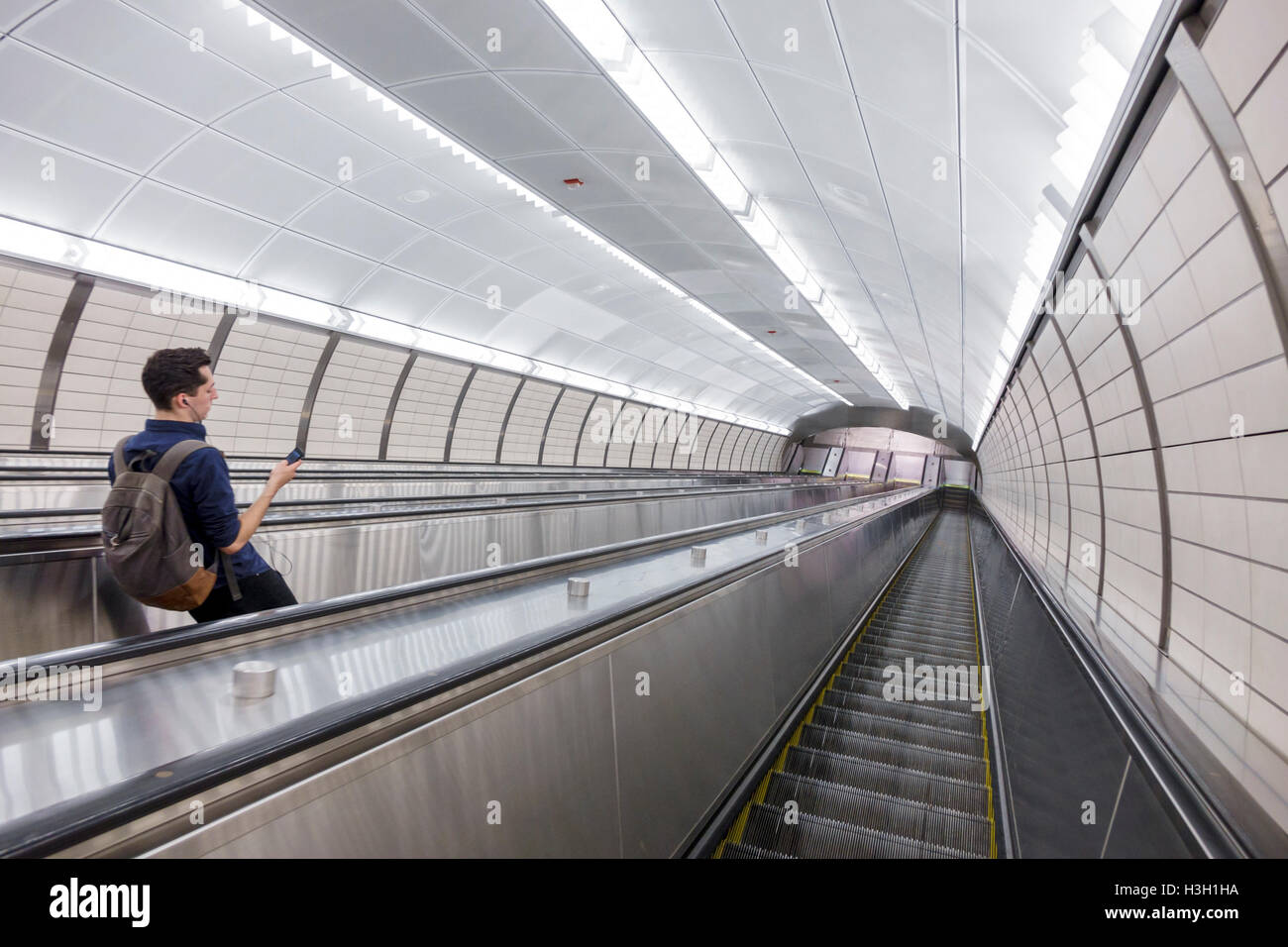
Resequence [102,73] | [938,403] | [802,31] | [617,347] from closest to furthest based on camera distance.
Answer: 1. [802,31]
2. [102,73]
3. [617,347]
4. [938,403]

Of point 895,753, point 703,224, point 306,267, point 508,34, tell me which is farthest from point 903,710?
point 306,267

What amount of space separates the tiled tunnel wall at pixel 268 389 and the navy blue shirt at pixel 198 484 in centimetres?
922

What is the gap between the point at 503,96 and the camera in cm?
746

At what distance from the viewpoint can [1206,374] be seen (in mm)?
3508

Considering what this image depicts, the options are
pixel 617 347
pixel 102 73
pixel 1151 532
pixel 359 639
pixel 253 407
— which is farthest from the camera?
pixel 617 347

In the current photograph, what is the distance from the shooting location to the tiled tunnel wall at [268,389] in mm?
9922

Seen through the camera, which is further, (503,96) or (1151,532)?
(503,96)

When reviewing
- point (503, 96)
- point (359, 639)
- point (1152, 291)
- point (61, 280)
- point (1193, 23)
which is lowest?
point (359, 639)

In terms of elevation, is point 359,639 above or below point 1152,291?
below

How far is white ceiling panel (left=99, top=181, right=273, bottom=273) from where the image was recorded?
9.41m

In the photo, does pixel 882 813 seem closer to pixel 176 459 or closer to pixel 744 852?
pixel 744 852
